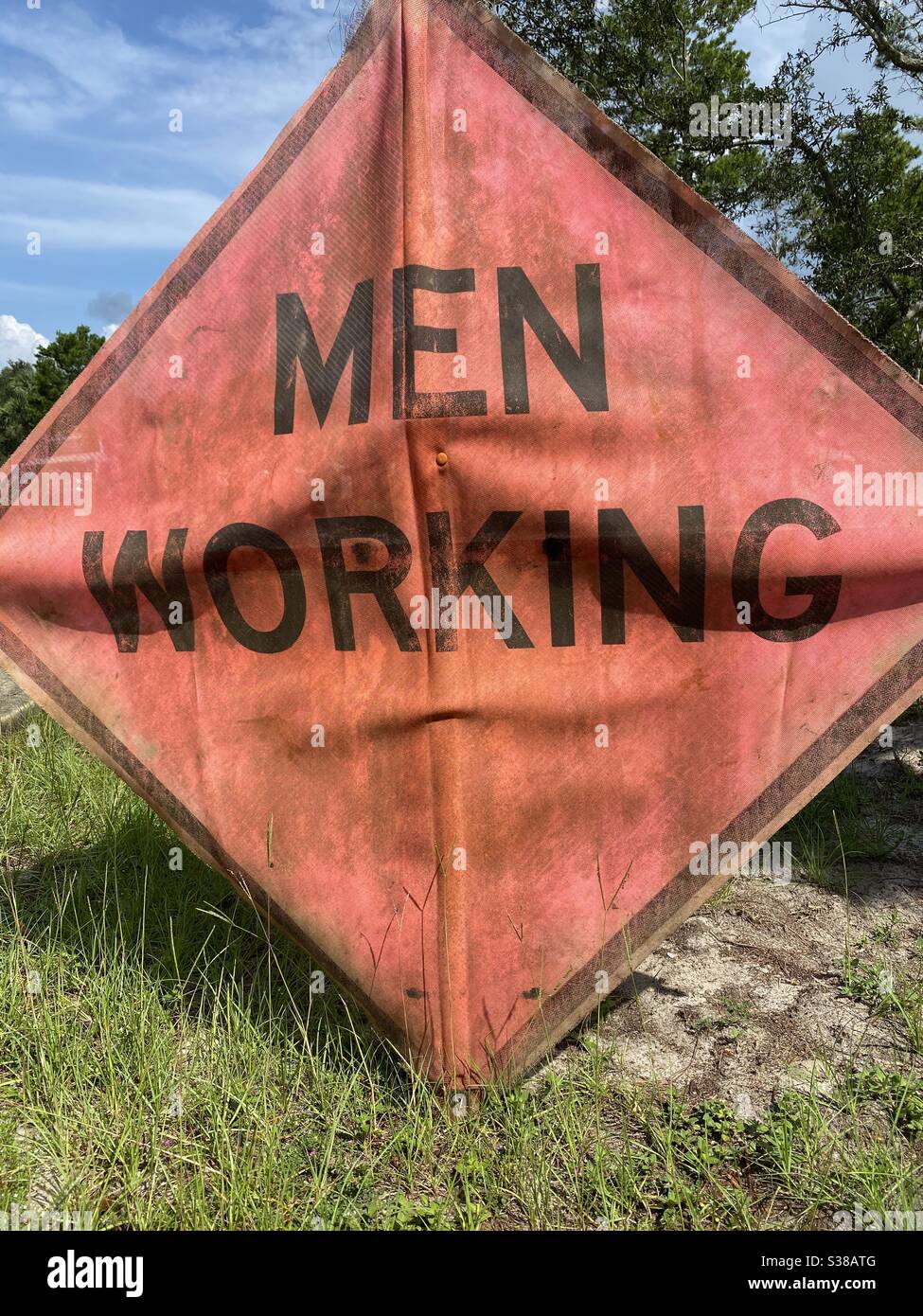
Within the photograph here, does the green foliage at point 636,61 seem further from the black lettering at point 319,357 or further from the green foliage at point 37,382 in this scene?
the green foliage at point 37,382

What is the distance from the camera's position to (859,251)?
6.26 meters

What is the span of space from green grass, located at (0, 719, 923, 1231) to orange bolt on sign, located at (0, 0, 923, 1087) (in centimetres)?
20

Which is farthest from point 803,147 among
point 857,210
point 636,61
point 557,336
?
point 557,336

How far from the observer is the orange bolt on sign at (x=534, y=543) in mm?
1904

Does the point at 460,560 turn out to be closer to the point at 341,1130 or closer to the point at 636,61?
the point at 341,1130

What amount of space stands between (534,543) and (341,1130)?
1.33 m

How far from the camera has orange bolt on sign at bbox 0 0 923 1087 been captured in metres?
1.90

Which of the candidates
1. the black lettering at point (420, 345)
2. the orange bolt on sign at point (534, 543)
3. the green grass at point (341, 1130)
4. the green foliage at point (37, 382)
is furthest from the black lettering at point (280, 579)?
the green foliage at point (37, 382)

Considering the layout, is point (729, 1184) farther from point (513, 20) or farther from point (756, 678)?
point (513, 20)

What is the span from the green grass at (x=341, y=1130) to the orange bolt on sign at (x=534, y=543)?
0.20m

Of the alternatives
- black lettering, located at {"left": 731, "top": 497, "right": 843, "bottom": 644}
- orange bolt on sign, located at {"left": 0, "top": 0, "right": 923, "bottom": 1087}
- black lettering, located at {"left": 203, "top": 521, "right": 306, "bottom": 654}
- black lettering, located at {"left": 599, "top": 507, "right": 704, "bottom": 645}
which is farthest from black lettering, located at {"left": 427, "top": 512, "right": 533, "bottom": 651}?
black lettering, located at {"left": 731, "top": 497, "right": 843, "bottom": 644}

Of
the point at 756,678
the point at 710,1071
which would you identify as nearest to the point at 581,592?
the point at 756,678

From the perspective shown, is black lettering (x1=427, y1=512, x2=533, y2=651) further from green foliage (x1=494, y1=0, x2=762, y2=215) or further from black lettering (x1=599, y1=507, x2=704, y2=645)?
green foliage (x1=494, y1=0, x2=762, y2=215)

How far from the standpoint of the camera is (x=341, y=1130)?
196 centimetres
